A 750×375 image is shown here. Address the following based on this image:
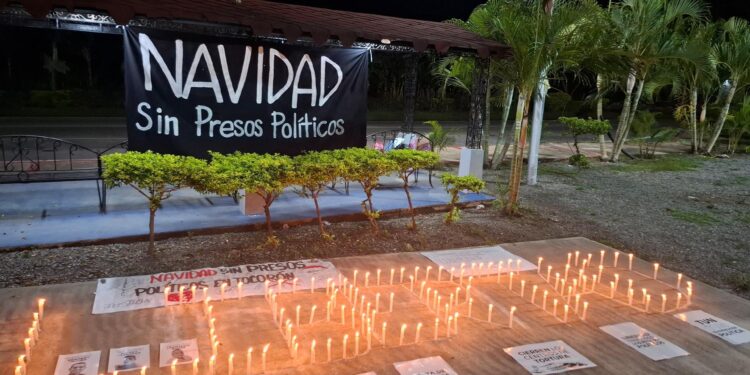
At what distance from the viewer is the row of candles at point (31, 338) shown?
10.6 feet

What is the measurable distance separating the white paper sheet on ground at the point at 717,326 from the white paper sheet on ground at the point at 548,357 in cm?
127

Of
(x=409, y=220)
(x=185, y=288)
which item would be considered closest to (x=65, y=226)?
(x=185, y=288)

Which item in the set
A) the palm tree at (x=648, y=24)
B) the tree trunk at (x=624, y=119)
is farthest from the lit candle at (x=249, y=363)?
the tree trunk at (x=624, y=119)

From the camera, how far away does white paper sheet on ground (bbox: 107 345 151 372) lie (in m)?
3.44

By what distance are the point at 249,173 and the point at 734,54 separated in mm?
15362

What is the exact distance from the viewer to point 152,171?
5047 millimetres

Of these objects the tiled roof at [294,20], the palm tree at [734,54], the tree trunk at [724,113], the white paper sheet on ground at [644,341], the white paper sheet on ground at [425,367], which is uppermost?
the palm tree at [734,54]

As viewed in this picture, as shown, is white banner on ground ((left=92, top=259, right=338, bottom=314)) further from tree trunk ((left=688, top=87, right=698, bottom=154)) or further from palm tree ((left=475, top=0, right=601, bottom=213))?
tree trunk ((left=688, top=87, right=698, bottom=154))

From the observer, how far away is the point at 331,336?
157 inches

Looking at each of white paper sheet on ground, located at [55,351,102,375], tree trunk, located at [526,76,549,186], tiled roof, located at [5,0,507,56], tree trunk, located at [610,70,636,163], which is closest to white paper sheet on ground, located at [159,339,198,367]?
white paper sheet on ground, located at [55,351,102,375]

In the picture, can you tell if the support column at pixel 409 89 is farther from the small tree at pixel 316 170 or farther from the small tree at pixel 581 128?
the small tree at pixel 316 170

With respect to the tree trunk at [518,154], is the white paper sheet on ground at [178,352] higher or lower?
lower

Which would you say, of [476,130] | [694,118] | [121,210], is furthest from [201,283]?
[694,118]

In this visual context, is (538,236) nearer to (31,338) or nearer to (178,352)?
(178,352)
